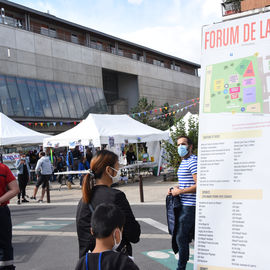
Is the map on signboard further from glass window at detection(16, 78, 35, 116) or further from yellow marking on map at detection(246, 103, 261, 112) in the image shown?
glass window at detection(16, 78, 35, 116)

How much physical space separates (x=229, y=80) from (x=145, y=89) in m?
45.8

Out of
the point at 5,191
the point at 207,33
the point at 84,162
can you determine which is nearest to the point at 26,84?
the point at 84,162

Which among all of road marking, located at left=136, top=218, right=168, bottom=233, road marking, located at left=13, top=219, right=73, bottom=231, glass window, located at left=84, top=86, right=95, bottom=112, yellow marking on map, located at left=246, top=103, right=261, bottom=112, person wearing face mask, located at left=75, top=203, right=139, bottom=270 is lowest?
road marking, located at left=13, top=219, right=73, bottom=231

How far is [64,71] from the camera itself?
37.0 meters

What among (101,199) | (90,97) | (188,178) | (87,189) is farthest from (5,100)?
(101,199)

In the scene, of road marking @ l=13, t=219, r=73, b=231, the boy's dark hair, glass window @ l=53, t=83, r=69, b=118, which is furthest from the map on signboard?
glass window @ l=53, t=83, r=69, b=118

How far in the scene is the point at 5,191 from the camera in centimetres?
422

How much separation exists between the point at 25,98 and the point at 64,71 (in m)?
7.16

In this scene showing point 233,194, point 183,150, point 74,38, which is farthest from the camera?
point 74,38

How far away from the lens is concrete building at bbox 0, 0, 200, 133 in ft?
103

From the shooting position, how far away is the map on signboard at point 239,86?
7.77ft

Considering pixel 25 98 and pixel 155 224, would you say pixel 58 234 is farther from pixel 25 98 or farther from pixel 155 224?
pixel 25 98

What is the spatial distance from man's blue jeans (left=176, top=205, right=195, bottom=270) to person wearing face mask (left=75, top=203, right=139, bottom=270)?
213 cm

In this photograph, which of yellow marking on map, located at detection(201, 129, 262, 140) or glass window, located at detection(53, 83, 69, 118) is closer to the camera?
yellow marking on map, located at detection(201, 129, 262, 140)
